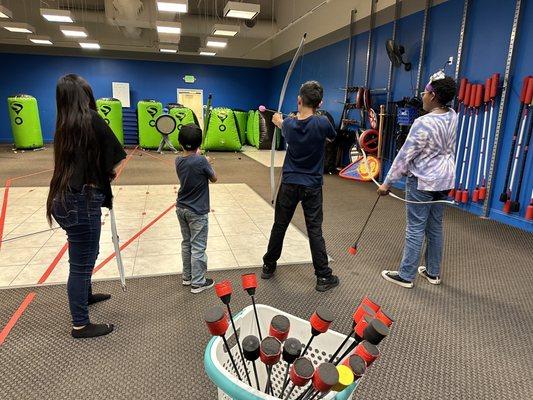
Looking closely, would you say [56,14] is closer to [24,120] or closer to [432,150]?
[24,120]

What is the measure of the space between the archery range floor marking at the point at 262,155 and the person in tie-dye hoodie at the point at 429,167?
219 inches

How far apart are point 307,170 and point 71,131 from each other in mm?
1358

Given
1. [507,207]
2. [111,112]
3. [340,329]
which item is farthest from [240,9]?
[340,329]

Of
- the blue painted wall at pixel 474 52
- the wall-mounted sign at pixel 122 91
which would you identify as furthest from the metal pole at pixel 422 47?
the wall-mounted sign at pixel 122 91

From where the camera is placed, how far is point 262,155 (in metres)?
9.72

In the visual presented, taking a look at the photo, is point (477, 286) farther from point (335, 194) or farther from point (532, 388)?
point (335, 194)

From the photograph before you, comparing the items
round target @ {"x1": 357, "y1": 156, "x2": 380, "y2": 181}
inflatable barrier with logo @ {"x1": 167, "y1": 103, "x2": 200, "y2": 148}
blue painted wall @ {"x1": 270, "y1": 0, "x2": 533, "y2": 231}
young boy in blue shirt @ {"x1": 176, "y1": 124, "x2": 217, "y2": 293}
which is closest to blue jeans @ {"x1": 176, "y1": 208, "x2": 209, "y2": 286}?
young boy in blue shirt @ {"x1": 176, "y1": 124, "x2": 217, "y2": 293}

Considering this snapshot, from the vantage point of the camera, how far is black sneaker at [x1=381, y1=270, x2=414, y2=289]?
2607 millimetres

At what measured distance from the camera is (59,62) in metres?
11.7

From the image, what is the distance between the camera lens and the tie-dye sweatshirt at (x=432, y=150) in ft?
7.57

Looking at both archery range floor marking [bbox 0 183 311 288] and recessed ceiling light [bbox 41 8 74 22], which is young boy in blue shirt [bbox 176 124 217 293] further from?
recessed ceiling light [bbox 41 8 74 22]

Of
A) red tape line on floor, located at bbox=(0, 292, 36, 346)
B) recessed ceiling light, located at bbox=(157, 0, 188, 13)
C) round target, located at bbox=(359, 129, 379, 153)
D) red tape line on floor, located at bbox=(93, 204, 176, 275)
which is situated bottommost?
red tape line on floor, located at bbox=(0, 292, 36, 346)

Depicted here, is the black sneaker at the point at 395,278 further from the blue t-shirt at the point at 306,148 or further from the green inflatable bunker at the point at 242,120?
the green inflatable bunker at the point at 242,120

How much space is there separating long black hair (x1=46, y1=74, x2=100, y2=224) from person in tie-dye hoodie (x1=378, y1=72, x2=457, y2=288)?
1.76 metres
